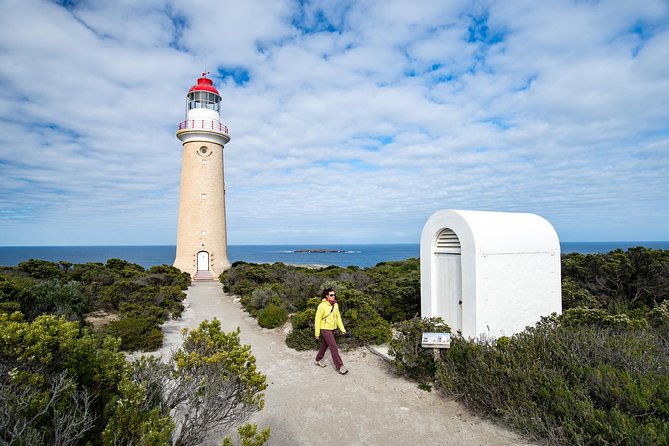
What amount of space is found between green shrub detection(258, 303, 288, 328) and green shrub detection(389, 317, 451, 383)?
4.84m

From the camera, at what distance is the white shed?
21.8ft

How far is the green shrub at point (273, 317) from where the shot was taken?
1067 centimetres

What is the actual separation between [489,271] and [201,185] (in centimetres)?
1952

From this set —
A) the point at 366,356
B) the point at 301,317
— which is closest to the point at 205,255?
the point at 301,317

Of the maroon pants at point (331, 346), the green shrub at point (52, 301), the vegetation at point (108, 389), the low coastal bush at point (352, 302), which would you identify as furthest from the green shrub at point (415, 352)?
the green shrub at point (52, 301)

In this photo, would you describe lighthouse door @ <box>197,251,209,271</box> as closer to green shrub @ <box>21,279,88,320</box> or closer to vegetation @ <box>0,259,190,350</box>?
vegetation @ <box>0,259,190,350</box>

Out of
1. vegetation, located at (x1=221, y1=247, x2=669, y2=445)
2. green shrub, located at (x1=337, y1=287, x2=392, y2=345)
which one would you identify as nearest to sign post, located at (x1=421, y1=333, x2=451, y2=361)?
vegetation, located at (x1=221, y1=247, x2=669, y2=445)

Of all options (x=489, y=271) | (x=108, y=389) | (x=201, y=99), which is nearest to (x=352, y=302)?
(x=489, y=271)

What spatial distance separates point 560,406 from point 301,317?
5.86 metres

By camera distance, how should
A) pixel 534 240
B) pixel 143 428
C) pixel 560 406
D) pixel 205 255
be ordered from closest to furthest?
pixel 143 428 < pixel 560 406 < pixel 534 240 < pixel 205 255

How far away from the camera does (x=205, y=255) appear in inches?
910

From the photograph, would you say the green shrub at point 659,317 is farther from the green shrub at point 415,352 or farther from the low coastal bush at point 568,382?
the green shrub at point 415,352

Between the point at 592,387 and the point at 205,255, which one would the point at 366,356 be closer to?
the point at 592,387

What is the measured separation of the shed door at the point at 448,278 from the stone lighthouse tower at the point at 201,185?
1804 cm
